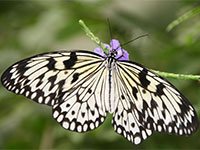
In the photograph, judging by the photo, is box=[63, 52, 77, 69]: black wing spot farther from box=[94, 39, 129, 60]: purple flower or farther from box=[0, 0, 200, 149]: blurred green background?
box=[0, 0, 200, 149]: blurred green background

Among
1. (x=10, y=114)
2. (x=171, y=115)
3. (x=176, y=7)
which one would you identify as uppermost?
(x=176, y=7)

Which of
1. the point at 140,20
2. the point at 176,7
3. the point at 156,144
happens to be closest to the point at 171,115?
the point at 156,144

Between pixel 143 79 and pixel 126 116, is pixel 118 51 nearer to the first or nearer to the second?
pixel 143 79

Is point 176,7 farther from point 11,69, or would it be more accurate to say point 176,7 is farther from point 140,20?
point 11,69

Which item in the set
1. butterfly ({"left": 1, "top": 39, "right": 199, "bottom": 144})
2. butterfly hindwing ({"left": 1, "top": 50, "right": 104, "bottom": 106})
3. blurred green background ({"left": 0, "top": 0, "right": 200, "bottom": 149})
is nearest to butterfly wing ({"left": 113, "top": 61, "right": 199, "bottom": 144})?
butterfly ({"left": 1, "top": 39, "right": 199, "bottom": 144})

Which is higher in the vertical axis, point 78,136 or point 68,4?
point 68,4

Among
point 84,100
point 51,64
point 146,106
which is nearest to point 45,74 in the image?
point 51,64
